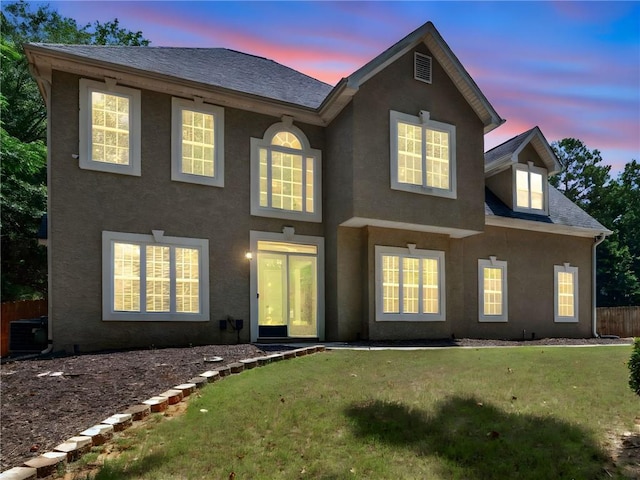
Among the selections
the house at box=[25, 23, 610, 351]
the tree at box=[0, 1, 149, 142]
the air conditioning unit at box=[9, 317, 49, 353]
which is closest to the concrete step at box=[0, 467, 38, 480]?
the house at box=[25, 23, 610, 351]

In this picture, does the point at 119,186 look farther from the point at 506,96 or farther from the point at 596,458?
the point at 506,96

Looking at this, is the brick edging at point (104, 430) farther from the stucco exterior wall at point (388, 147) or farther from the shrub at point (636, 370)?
the stucco exterior wall at point (388, 147)

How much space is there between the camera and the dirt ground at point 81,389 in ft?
17.0

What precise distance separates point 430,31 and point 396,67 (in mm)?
1448

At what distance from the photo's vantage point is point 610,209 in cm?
4084

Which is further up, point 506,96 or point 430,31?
point 430,31

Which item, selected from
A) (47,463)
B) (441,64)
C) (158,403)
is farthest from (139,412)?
(441,64)

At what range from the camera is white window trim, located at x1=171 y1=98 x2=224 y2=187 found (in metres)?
11.7

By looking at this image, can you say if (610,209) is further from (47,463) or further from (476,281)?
(47,463)

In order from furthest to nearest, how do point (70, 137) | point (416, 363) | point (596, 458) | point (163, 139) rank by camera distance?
point (163, 139) → point (70, 137) → point (416, 363) → point (596, 458)

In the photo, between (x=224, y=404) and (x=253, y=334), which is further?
(x=253, y=334)

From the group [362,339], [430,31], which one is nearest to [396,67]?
[430,31]

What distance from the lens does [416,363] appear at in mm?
8695

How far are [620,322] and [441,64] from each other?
15433 mm
